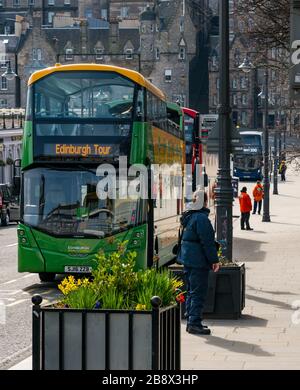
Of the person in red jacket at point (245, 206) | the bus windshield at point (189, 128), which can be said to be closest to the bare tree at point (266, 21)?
the bus windshield at point (189, 128)

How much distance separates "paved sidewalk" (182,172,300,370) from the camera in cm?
1284

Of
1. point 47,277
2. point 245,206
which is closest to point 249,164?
point 245,206

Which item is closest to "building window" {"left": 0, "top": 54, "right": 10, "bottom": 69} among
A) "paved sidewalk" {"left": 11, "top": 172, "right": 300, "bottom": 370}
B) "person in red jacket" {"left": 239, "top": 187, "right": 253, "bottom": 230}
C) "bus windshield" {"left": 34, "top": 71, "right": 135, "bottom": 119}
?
"person in red jacket" {"left": 239, "top": 187, "right": 253, "bottom": 230}

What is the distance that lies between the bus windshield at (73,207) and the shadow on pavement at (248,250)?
7427 mm

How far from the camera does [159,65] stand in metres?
168

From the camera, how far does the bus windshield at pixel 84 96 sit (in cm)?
2209

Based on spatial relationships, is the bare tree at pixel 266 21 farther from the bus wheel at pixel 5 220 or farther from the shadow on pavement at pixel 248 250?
the bus wheel at pixel 5 220

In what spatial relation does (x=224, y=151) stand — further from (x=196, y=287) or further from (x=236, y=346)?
(x=236, y=346)

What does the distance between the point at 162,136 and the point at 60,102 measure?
11.1 feet

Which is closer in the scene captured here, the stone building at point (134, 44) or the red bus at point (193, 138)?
the red bus at point (193, 138)

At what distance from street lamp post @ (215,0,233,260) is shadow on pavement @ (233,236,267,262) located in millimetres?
8637

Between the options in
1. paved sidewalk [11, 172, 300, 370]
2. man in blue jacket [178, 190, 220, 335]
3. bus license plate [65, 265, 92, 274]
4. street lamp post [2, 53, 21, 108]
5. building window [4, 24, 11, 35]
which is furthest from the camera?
building window [4, 24, 11, 35]

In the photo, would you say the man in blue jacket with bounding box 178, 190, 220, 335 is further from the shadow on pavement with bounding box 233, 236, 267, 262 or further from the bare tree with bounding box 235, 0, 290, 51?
the shadow on pavement with bounding box 233, 236, 267, 262

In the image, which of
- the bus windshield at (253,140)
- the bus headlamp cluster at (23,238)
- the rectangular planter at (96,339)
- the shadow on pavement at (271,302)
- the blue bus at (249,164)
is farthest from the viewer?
the bus windshield at (253,140)
